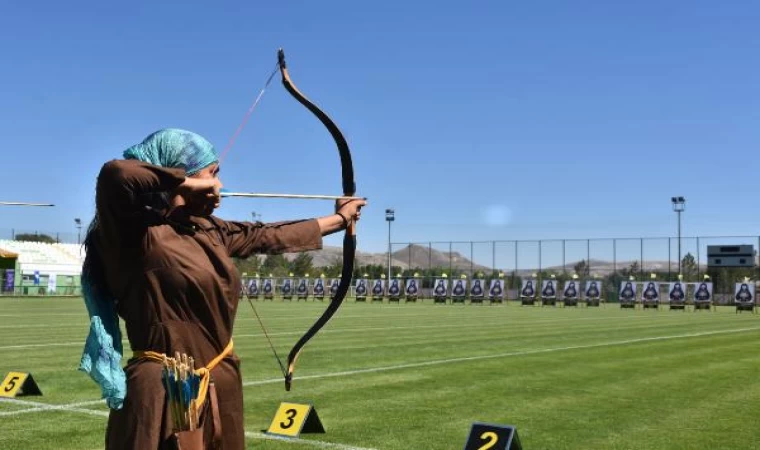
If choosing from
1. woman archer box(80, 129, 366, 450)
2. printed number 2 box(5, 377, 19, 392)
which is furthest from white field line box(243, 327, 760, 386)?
woman archer box(80, 129, 366, 450)

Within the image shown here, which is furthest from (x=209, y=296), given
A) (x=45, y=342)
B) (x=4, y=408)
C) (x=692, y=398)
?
(x=45, y=342)

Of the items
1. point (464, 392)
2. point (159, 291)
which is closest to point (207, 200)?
point (159, 291)

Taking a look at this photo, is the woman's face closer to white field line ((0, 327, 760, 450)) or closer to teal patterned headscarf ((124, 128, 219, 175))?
teal patterned headscarf ((124, 128, 219, 175))

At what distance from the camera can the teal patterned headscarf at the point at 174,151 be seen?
2826mm

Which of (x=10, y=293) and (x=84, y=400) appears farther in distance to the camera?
(x=10, y=293)

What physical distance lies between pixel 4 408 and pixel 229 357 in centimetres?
606

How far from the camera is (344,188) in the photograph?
4102 millimetres

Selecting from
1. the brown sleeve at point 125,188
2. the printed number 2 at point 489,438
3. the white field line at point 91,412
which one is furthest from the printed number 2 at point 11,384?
the brown sleeve at point 125,188

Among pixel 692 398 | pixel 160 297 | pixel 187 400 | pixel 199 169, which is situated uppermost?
pixel 199 169

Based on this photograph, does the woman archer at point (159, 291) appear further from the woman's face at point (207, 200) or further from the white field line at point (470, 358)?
the white field line at point (470, 358)

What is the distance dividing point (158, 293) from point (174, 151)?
0.49 m

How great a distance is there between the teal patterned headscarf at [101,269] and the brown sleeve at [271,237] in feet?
1.28

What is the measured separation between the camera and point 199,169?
2.88 meters

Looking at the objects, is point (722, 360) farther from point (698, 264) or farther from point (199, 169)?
point (698, 264)
